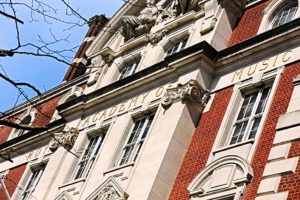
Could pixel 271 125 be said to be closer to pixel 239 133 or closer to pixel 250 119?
pixel 250 119

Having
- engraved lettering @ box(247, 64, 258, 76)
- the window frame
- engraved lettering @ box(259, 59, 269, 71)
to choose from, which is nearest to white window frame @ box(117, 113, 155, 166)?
the window frame

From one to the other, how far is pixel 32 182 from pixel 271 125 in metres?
14.2

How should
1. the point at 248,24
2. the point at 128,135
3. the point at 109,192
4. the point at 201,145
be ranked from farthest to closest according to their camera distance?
1. the point at 128,135
2. the point at 248,24
3. the point at 109,192
4. the point at 201,145

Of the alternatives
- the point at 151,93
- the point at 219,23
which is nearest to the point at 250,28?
the point at 219,23

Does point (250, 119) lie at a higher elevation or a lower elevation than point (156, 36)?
lower

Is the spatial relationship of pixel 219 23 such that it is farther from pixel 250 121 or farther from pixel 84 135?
pixel 84 135

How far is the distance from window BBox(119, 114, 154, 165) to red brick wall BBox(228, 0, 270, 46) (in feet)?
13.3

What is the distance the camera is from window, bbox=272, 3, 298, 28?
2198cm

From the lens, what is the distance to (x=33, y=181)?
2958 cm

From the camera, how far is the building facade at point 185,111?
18.4 m

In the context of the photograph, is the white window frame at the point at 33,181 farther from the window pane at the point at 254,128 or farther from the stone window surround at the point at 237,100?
the window pane at the point at 254,128

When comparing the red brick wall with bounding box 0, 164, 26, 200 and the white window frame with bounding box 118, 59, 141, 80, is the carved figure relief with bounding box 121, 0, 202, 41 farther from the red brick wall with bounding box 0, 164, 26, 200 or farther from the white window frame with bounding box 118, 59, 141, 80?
the red brick wall with bounding box 0, 164, 26, 200

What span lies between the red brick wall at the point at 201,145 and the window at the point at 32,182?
9999 mm

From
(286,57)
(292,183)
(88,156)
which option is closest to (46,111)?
(88,156)
